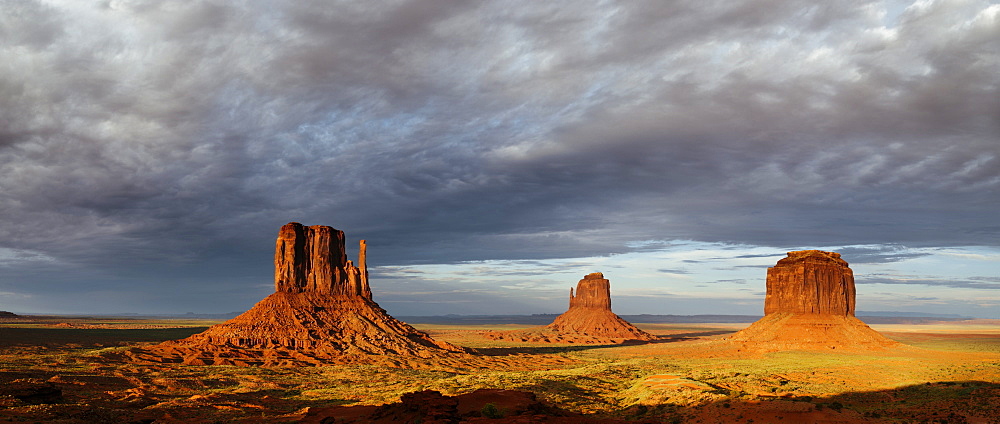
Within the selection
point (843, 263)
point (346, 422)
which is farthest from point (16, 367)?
point (843, 263)

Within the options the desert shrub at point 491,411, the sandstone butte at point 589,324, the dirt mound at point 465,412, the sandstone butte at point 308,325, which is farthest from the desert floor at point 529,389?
the sandstone butte at point 589,324

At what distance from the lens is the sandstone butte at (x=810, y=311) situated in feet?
330

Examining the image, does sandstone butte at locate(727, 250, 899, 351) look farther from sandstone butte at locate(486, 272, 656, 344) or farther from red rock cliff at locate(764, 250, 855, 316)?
sandstone butte at locate(486, 272, 656, 344)

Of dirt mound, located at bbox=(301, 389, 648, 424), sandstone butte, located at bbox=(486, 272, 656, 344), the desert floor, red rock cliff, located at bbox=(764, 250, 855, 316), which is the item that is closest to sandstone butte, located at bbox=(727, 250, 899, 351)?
red rock cliff, located at bbox=(764, 250, 855, 316)

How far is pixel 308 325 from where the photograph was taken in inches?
3073

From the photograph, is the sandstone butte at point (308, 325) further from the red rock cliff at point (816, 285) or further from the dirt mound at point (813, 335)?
the red rock cliff at point (816, 285)

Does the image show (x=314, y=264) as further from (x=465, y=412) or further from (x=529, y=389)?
(x=465, y=412)

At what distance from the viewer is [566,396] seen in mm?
44812

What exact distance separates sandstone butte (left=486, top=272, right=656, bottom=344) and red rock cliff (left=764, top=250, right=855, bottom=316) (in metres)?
48.0

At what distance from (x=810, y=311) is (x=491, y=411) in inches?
3958

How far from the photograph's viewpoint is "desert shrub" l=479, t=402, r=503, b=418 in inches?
1064

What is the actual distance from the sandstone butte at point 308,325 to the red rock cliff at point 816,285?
66.8 metres

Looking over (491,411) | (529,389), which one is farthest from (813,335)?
(491,411)

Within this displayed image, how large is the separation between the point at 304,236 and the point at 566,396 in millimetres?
53367
